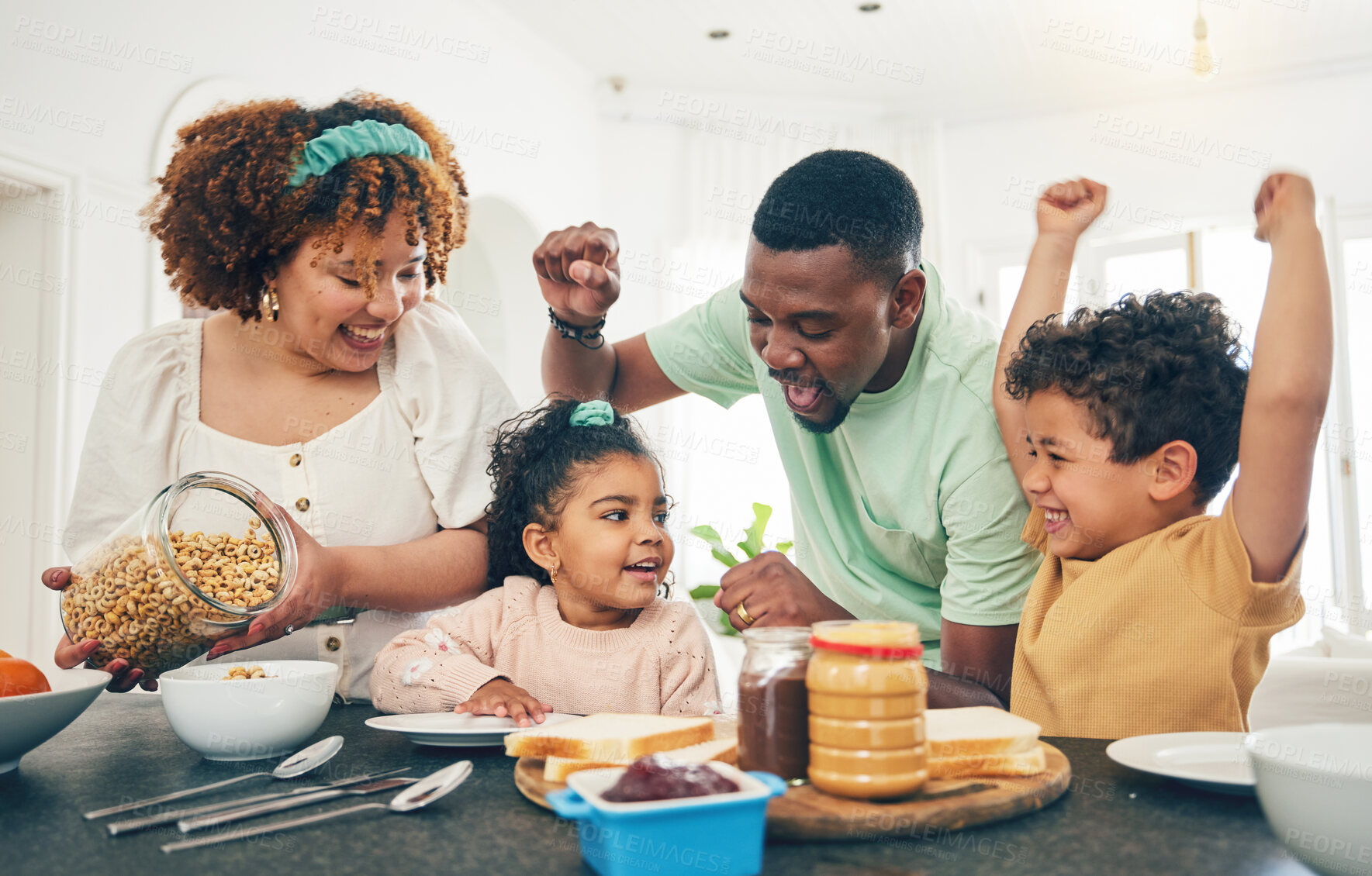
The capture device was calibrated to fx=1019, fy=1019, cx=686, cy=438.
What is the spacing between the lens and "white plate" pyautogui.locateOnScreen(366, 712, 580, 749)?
1.06 metres

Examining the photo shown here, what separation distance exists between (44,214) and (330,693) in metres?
2.37

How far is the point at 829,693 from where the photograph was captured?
31.9 inches

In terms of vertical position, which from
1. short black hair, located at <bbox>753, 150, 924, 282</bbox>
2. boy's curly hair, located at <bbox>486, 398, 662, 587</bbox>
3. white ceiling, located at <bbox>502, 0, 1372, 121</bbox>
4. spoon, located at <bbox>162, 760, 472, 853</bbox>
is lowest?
spoon, located at <bbox>162, 760, 472, 853</bbox>

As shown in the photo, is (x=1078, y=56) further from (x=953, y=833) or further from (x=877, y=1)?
(x=953, y=833)

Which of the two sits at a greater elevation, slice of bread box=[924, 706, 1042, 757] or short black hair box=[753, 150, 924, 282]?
short black hair box=[753, 150, 924, 282]

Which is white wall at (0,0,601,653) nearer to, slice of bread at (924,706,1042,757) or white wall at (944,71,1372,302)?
slice of bread at (924,706,1042,757)

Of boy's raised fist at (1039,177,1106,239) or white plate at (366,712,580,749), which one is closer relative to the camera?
white plate at (366,712,580,749)

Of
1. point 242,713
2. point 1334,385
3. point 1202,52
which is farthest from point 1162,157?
point 242,713

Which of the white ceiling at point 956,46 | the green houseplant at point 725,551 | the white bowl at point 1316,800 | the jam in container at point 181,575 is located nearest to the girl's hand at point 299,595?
the jam in container at point 181,575

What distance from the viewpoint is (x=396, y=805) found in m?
0.84

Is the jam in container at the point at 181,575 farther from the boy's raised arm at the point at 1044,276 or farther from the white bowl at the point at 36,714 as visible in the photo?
the boy's raised arm at the point at 1044,276

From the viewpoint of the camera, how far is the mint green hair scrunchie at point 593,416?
1.64 metres

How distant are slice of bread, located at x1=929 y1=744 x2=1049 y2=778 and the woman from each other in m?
0.86

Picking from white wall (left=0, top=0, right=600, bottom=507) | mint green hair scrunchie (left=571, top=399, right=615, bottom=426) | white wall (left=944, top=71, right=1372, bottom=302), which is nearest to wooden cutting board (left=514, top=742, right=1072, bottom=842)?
mint green hair scrunchie (left=571, top=399, right=615, bottom=426)
